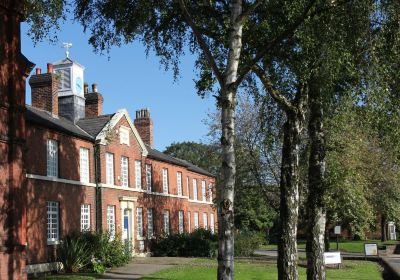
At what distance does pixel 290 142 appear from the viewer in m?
13.7

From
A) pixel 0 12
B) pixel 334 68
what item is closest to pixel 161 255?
pixel 0 12

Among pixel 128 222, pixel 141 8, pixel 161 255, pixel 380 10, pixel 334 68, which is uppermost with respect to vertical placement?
pixel 141 8

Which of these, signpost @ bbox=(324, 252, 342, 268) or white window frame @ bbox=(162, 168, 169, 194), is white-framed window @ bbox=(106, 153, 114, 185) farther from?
signpost @ bbox=(324, 252, 342, 268)

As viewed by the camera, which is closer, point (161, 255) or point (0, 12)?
point (0, 12)

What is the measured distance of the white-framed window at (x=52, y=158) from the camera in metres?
27.0

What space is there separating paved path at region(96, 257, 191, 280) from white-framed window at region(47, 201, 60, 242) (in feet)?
10.3

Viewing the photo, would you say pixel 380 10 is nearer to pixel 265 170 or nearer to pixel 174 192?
pixel 265 170

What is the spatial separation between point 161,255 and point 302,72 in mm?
27377

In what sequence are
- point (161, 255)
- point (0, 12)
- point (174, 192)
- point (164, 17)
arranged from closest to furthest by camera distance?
point (164, 17) → point (0, 12) → point (161, 255) → point (174, 192)

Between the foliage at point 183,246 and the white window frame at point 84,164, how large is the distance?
9.81 metres

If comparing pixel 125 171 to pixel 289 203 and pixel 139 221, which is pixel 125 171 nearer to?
pixel 139 221

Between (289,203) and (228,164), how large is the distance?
399 cm

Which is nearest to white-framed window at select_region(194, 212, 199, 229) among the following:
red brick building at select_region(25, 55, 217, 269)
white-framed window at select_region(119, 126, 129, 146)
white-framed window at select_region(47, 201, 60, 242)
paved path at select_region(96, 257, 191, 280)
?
red brick building at select_region(25, 55, 217, 269)

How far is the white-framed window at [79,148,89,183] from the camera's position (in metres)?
30.0
